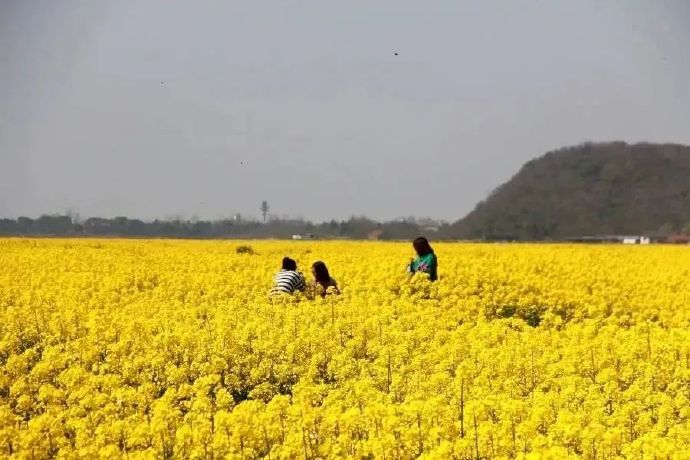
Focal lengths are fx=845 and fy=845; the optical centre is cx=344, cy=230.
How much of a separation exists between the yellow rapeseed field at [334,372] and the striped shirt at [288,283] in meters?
0.29

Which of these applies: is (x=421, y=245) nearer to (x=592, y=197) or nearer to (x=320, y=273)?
(x=320, y=273)

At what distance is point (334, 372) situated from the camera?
8.41 meters

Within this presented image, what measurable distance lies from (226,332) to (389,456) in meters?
4.17

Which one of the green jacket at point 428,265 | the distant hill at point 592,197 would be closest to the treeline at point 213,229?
the distant hill at point 592,197

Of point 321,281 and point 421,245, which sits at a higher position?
point 421,245

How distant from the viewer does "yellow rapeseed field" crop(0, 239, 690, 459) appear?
5840 mm

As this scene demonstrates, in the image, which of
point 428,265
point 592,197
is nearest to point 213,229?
point 592,197

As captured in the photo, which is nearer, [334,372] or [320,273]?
[334,372]

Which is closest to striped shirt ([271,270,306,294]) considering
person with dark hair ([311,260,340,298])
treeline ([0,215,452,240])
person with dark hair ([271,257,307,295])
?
person with dark hair ([271,257,307,295])

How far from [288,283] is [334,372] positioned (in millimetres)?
4358

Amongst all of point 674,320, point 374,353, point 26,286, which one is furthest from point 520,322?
point 26,286

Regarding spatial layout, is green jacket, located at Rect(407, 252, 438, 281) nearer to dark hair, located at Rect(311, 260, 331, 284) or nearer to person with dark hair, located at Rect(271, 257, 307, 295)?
dark hair, located at Rect(311, 260, 331, 284)

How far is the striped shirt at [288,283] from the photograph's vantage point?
41.3 ft

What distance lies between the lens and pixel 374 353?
9.29 metres
